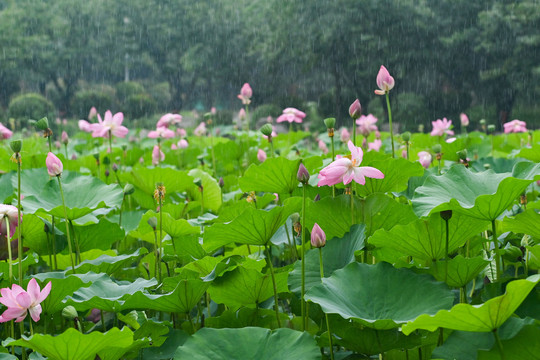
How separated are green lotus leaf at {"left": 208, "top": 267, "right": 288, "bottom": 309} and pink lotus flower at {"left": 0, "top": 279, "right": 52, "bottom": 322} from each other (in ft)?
0.81

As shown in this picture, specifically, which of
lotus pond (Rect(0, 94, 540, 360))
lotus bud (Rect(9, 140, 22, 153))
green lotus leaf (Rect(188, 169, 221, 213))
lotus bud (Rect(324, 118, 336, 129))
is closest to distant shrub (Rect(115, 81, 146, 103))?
green lotus leaf (Rect(188, 169, 221, 213))

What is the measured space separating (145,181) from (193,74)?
14656mm

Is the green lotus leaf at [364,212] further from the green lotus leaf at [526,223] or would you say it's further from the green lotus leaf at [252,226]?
the green lotus leaf at [526,223]

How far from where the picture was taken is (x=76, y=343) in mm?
688

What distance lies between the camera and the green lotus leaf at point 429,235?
869 millimetres

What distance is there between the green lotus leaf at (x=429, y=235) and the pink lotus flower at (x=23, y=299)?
47 cm

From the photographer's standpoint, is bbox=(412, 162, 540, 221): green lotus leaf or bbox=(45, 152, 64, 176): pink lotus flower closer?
bbox=(412, 162, 540, 221): green lotus leaf

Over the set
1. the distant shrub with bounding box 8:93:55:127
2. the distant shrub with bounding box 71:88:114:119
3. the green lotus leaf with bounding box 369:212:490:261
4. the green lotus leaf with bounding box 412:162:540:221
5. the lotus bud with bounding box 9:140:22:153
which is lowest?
the distant shrub with bounding box 71:88:114:119

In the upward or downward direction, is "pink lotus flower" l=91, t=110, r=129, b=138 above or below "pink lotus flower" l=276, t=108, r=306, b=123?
above

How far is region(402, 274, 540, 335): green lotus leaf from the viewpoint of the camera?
625 millimetres

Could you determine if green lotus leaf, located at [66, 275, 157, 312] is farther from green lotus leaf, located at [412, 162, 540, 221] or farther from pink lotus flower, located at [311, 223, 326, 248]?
green lotus leaf, located at [412, 162, 540, 221]

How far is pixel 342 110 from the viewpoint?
11.2 m

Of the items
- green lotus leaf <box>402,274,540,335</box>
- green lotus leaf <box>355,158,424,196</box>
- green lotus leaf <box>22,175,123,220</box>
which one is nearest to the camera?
green lotus leaf <box>402,274,540,335</box>

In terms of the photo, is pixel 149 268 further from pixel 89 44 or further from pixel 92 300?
pixel 89 44
